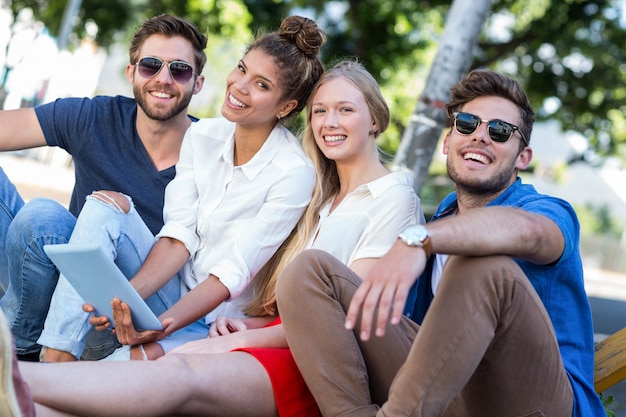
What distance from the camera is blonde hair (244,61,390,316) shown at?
391 centimetres

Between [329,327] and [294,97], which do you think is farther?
[294,97]

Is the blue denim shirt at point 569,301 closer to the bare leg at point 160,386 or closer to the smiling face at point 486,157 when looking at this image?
the smiling face at point 486,157

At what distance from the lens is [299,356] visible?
308 cm

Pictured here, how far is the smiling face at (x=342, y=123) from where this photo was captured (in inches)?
151

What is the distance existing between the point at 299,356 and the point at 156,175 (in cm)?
169

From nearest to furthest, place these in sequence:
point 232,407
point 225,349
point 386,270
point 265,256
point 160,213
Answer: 1. point 386,270
2. point 232,407
3. point 225,349
4. point 265,256
5. point 160,213

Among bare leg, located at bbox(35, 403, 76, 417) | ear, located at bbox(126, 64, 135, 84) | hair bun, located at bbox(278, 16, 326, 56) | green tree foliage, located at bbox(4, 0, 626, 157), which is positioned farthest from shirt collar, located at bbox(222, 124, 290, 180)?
green tree foliage, located at bbox(4, 0, 626, 157)

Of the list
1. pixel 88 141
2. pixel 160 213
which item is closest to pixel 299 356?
pixel 160 213

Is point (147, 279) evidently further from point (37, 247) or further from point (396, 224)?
point (396, 224)

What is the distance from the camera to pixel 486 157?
3.46m

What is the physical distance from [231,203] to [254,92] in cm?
52

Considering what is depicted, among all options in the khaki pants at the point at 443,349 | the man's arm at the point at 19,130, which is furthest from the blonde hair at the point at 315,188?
the man's arm at the point at 19,130

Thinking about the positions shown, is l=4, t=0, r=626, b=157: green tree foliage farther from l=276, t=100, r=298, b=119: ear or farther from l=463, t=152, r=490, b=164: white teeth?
l=463, t=152, r=490, b=164: white teeth

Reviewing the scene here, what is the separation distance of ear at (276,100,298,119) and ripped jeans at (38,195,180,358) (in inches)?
33.3
